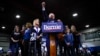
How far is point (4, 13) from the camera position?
10.4 m

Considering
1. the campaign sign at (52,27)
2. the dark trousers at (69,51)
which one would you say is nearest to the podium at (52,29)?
the campaign sign at (52,27)

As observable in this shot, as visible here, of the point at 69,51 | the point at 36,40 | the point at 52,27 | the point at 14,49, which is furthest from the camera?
the point at 69,51

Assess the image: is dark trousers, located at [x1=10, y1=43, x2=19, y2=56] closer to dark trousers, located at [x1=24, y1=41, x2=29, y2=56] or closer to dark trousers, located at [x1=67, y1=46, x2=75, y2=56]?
dark trousers, located at [x1=24, y1=41, x2=29, y2=56]

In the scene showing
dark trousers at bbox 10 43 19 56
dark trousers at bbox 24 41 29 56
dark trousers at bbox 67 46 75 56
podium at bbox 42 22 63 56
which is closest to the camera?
podium at bbox 42 22 63 56

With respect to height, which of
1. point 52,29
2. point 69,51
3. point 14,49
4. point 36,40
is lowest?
point 69,51

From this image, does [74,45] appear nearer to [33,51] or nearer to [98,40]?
[33,51]

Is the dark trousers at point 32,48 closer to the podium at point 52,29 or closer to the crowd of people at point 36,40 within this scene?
the crowd of people at point 36,40

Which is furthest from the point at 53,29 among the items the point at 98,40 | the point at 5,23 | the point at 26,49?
the point at 98,40

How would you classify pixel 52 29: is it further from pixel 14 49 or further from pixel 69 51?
pixel 14 49

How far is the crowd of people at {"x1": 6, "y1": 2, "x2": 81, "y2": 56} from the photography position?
375 centimetres

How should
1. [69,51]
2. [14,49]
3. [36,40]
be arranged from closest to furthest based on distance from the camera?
[36,40]
[14,49]
[69,51]

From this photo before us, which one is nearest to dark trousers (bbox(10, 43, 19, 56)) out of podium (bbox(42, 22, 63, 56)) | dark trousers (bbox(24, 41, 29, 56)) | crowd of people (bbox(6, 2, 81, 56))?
crowd of people (bbox(6, 2, 81, 56))

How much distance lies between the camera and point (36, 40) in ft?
12.2

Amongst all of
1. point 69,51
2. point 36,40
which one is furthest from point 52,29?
point 69,51
